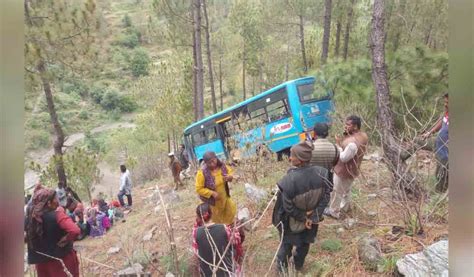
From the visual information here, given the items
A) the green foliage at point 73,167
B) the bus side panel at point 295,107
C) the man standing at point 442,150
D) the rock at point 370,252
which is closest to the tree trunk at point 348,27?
the bus side panel at point 295,107

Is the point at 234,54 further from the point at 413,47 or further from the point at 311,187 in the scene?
the point at 311,187

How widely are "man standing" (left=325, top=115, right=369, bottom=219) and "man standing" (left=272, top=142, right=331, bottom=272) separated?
73cm

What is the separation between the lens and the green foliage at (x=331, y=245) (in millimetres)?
4429

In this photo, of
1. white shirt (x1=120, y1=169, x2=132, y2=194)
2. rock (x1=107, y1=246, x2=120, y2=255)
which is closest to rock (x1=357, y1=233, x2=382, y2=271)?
rock (x1=107, y1=246, x2=120, y2=255)

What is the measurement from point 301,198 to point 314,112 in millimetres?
8199

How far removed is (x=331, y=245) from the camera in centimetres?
446

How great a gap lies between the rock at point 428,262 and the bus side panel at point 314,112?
7842 mm

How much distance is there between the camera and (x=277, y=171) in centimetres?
773

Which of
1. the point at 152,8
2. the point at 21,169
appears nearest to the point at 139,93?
the point at 152,8

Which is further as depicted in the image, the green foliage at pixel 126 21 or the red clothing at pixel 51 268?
the green foliage at pixel 126 21

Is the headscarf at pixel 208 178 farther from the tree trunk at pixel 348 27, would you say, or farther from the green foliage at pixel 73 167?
the tree trunk at pixel 348 27

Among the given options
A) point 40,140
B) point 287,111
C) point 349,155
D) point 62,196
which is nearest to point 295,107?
point 287,111

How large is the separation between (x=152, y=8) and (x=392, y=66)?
1123cm

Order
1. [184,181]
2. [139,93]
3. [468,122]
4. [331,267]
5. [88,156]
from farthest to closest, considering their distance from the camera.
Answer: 1. [139,93]
2. [184,181]
3. [88,156]
4. [331,267]
5. [468,122]
